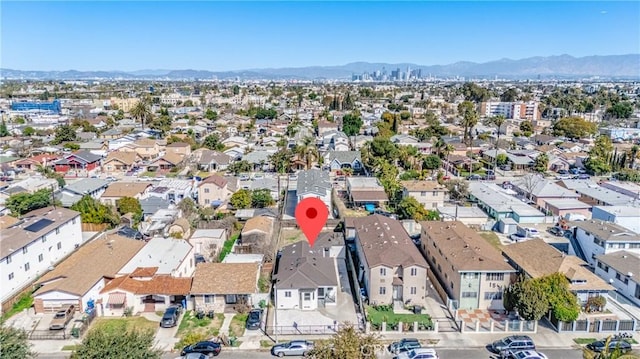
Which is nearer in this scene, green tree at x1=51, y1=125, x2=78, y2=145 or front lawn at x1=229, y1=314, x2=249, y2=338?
front lawn at x1=229, y1=314, x2=249, y2=338

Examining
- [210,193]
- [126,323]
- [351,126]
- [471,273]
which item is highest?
[351,126]

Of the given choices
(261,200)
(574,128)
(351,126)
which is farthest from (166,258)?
(574,128)

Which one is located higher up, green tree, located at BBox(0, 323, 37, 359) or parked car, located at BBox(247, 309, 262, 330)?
green tree, located at BBox(0, 323, 37, 359)

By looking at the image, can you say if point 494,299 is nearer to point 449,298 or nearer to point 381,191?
point 449,298

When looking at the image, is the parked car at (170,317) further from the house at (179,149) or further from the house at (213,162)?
the house at (179,149)

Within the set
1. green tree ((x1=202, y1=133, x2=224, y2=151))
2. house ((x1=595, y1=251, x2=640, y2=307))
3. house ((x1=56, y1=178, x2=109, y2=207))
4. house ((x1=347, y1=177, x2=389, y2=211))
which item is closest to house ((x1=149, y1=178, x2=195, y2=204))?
house ((x1=56, y1=178, x2=109, y2=207))

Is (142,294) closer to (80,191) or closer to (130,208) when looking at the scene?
(130,208)

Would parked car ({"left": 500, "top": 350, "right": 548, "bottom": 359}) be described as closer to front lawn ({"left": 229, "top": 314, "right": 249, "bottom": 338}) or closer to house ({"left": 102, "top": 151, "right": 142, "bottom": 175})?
front lawn ({"left": 229, "top": 314, "right": 249, "bottom": 338})
